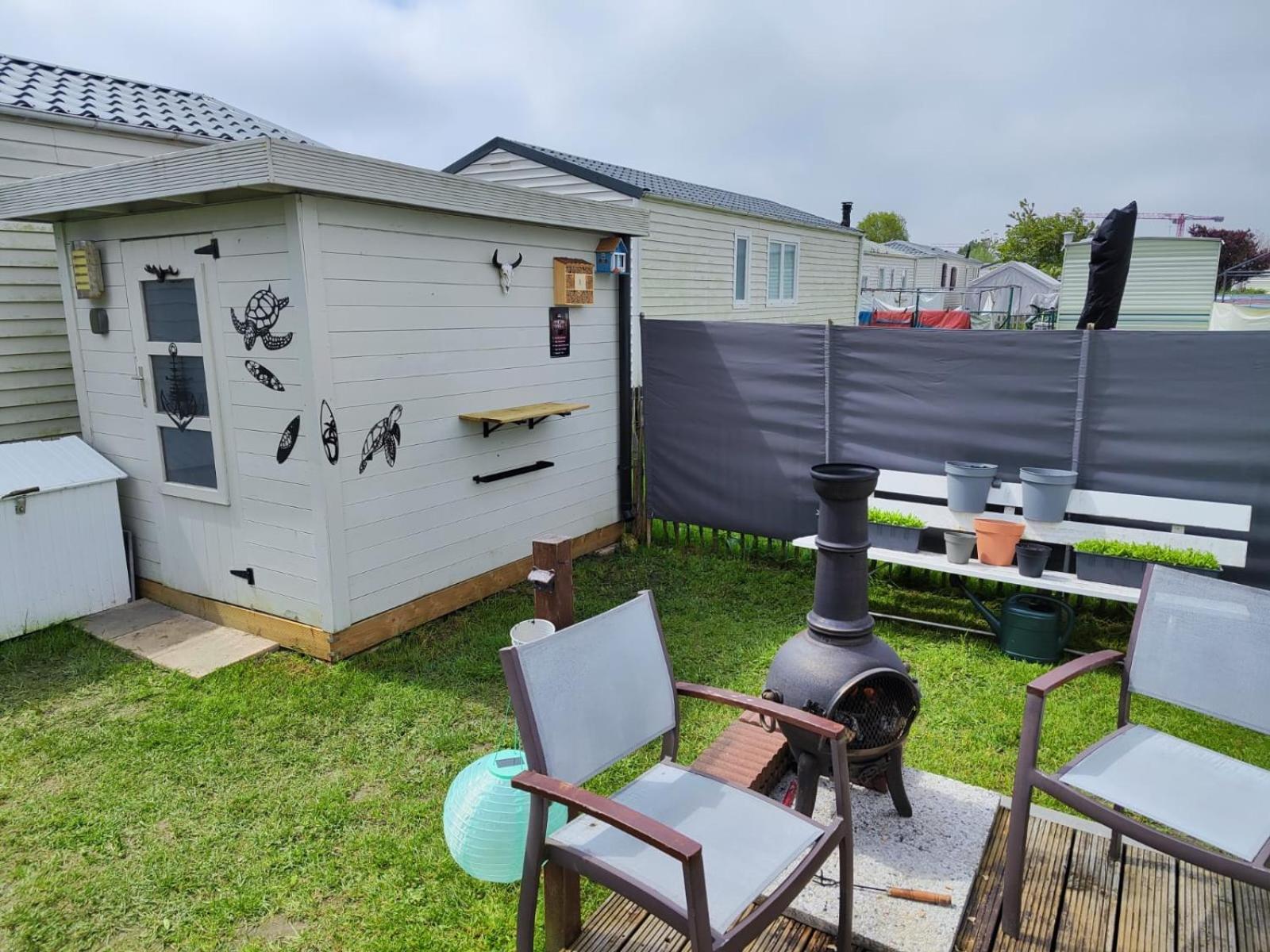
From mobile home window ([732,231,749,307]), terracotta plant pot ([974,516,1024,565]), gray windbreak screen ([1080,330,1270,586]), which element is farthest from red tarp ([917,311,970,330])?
terracotta plant pot ([974,516,1024,565])

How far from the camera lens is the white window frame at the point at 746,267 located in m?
12.4

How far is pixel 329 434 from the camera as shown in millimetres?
3678

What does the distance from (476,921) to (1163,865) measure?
2.05 meters

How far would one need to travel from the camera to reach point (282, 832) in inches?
103

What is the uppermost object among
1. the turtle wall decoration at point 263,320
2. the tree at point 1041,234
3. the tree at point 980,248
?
the tree at point 980,248

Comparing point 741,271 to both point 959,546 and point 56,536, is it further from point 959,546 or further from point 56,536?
point 56,536

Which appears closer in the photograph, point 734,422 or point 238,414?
point 238,414

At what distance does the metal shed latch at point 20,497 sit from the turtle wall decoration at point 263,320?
1.50 meters

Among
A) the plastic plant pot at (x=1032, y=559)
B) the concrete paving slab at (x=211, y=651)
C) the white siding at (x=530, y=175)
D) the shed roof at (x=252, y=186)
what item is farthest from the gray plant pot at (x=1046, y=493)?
the white siding at (x=530, y=175)

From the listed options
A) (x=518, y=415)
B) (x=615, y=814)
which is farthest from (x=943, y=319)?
(x=615, y=814)

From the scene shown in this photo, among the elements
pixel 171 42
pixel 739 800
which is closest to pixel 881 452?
pixel 739 800

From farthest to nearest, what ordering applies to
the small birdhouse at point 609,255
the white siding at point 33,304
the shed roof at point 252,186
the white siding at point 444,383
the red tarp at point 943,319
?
the red tarp at point 943,319, the small birdhouse at point 609,255, the white siding at point 33,304, the white siding at point 444,383, the shed roof at point 252,186

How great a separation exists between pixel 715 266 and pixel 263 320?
917 centimetres

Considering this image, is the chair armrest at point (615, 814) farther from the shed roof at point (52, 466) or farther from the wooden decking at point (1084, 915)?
the shed roof at point (52, 466)
